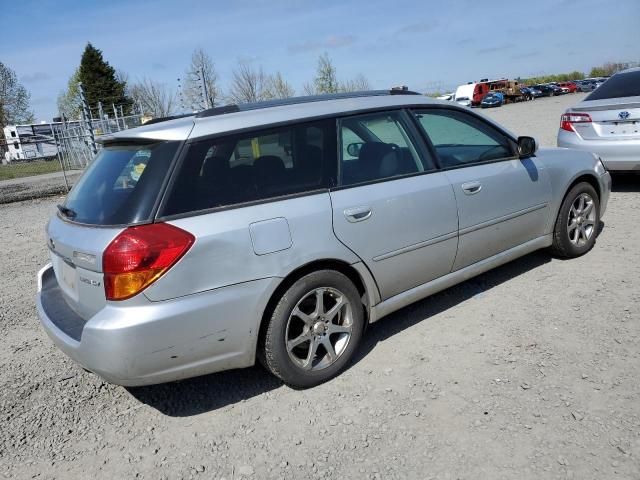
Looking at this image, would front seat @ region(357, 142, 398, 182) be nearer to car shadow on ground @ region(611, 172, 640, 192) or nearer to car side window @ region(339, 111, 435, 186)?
car side window @ region(339, 111, 435, 186)

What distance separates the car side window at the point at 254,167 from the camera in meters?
2.71

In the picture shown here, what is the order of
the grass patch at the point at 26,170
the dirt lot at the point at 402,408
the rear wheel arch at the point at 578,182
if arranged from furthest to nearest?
the grass patch at the point at 26,170
the rear wheel arch at the point at 578,182
the dirt lot at the point at 402,408

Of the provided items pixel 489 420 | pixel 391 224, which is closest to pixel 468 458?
pixel 489 420

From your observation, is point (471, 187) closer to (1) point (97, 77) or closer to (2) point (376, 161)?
(2) point (376, 161)

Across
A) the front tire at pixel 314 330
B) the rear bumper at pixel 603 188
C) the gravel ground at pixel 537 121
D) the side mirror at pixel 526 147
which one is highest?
the side mirror at pixel 526 147

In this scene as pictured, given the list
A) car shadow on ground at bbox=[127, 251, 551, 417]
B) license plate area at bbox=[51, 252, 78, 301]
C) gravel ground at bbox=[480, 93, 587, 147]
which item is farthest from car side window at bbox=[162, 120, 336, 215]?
gravel ground at bbox=[480, 93, 587, 147]

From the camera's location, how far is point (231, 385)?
3.28 metres

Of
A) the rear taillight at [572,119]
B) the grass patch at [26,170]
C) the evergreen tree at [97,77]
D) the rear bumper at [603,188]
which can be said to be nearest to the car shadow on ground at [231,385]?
the rear bumper at [603,188]

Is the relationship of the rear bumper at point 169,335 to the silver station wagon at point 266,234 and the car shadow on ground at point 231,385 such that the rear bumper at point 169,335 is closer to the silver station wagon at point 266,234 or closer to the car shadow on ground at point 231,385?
the silver station wagon at point 266,234

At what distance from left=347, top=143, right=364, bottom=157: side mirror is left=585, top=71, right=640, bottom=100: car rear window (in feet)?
16.8

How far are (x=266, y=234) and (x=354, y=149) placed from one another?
99 centimetres

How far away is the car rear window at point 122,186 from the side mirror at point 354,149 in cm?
113

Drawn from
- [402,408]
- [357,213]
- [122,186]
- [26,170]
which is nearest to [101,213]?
[122,186]

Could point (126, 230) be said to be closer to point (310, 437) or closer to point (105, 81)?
point (310, 437)
